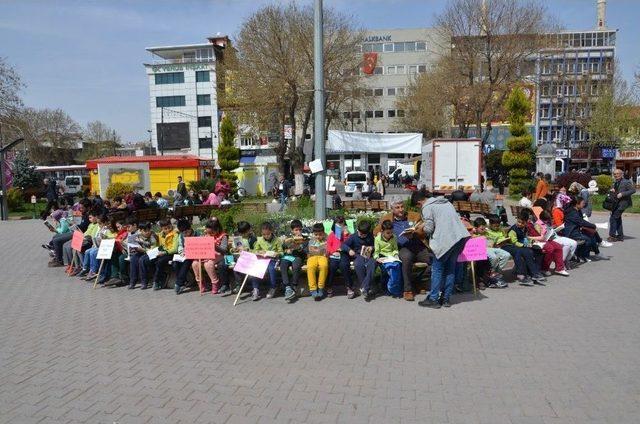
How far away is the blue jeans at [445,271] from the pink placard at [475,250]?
0.69 meters

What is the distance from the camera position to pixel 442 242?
268 inches

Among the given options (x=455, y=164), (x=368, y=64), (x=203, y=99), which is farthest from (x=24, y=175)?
(x=203, y=99)

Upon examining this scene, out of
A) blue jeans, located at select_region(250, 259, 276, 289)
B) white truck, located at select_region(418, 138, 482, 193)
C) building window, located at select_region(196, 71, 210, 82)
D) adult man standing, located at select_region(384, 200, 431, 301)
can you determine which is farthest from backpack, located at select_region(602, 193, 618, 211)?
building window, located at select_region(196, 71, 210, 82)

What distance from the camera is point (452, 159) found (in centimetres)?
2083

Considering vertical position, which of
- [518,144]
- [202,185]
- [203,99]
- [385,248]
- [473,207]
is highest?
[203,99]

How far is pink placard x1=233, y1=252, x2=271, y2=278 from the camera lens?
25.0 ft

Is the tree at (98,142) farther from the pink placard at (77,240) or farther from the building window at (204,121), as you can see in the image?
the pink placard at (77,240)

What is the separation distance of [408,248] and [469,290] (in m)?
Answer: 1.26

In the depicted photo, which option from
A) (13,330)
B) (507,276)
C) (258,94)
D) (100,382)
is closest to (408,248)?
(507,276)

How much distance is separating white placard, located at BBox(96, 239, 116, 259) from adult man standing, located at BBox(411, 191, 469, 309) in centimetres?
556

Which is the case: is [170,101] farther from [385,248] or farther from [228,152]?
[385,248]

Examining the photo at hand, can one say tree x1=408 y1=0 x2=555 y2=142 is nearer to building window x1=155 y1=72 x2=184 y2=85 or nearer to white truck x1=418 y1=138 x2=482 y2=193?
white truck x1=418 y1=138 x2=482 y2=193

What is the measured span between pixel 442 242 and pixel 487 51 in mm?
26685

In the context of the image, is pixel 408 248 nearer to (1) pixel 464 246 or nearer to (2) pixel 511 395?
(1) pixel 464 246
